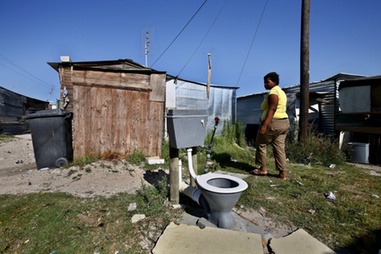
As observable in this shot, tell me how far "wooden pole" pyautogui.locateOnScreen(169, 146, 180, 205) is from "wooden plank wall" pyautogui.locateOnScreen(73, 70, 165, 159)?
2742mm

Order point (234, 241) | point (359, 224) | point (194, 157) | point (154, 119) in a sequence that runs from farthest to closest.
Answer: point (154, 119), point (194, 157), point (359, 224), point (234, 241)

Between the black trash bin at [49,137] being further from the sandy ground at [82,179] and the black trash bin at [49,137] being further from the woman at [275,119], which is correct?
the woman at [275,119]

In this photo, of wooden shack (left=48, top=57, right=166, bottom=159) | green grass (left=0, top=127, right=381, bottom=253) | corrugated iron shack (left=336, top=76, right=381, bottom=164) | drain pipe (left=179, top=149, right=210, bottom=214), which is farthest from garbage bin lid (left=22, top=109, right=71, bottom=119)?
corrugated iron shack (left=336, top=76, right=381, bottom=164)

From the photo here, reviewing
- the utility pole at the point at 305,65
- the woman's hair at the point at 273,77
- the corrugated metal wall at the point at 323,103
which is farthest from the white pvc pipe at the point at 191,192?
the corrugated metal wall at the point at 323,103

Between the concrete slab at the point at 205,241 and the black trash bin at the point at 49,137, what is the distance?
3.80 m

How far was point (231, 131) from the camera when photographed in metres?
9.20

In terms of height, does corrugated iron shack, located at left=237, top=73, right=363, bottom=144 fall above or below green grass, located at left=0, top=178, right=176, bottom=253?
above

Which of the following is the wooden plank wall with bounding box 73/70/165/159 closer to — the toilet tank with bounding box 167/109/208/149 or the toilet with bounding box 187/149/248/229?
the toilet tank with bounding box 167/109/208/149

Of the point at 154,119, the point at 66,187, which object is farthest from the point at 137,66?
the point at 66,187

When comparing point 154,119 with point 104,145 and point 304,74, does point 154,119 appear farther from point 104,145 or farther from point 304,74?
point 304,74

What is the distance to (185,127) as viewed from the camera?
2680 millimetres

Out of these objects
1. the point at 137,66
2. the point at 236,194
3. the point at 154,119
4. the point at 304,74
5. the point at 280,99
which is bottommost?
the point at 236,194

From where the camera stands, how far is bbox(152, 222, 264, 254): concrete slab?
1930mm

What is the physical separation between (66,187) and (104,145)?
65.0 inches
